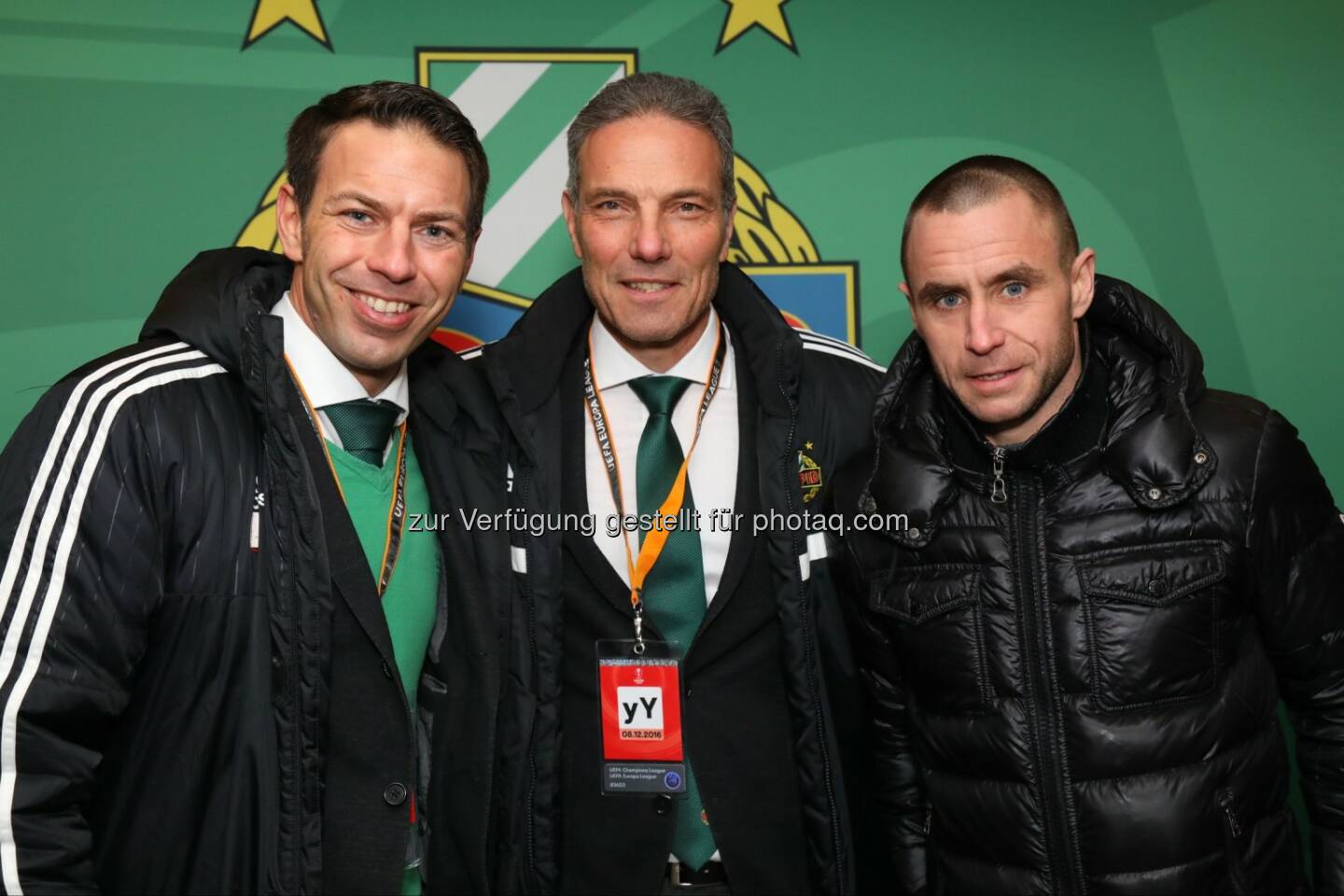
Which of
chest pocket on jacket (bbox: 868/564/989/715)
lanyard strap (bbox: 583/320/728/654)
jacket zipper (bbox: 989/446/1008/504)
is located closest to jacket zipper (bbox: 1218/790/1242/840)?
chest pocket on jacket (bbox: 868/564/989/715)

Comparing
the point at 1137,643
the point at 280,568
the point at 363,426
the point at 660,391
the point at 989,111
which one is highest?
the point at 989,111

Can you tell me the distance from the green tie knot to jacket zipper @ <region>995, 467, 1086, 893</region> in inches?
24.1

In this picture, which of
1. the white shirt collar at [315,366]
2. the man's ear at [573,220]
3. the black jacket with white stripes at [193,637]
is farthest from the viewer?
the man's ear at [573,220]

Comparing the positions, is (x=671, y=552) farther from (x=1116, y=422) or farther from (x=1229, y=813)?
(x=1229, y=813)

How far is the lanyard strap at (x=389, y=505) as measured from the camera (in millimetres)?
1705

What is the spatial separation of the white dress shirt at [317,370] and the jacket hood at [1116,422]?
87cm

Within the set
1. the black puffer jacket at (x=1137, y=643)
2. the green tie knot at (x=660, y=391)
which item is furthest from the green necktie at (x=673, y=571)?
the black puffer jacket at (x=1137, y=643)

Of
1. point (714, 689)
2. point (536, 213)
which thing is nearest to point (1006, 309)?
point (714, 689)

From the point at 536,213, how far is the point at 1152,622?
1.66m

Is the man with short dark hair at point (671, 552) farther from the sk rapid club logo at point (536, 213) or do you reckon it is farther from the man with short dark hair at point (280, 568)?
the sk rapid club logo at point (536, 213)

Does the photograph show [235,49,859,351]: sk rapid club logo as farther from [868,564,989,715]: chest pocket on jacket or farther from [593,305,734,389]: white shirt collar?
[868,564,989,715]: chest pocket on jacket

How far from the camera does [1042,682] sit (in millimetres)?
1608

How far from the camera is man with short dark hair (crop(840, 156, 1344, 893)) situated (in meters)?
1.58

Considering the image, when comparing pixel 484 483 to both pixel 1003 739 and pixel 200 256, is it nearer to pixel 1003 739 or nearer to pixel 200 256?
pixel 200 256
